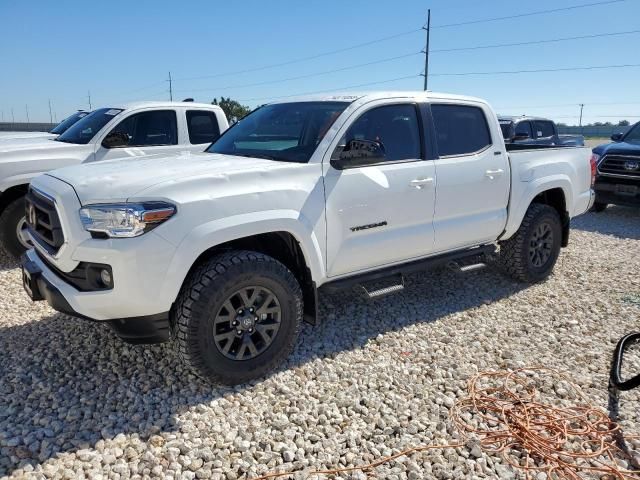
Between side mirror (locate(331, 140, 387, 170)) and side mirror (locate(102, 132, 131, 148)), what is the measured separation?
415 centimetres

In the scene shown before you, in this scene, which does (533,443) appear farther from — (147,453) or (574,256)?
(574,256)

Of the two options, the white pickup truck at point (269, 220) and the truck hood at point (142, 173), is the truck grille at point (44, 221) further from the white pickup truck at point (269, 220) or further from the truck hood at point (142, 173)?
the truck hood at point (142, 173)

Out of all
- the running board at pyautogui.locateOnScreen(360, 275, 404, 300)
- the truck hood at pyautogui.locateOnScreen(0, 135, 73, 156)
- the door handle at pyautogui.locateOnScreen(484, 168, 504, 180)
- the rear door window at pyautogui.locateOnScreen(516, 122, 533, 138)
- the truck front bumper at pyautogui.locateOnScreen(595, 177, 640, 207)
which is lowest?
the truck front bumper at pyautogui.locateOnScreen(595, 177, 640, 207)

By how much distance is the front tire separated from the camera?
227 inches

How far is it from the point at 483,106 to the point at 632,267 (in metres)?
3.15

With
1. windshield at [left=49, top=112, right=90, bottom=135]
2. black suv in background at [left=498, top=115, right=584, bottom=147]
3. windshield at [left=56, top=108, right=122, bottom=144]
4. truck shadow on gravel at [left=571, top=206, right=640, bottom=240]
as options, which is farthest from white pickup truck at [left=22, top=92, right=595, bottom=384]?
black suv in background at [left=498, top=115, right=584, bottom=147]

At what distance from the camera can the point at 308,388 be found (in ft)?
11.0

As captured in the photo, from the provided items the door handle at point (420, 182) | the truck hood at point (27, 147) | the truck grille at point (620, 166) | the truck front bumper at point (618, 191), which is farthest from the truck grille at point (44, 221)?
the truck grille at point (620, 166)

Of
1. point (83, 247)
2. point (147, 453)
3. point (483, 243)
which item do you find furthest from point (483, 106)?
point (147, 453)

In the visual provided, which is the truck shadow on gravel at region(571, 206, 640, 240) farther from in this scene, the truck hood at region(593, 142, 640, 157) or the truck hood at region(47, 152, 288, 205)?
the truck hood at region(47, 152, 288, 205)

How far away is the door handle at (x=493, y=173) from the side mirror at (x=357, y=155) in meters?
1.48

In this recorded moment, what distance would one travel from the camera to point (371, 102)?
3.89 m

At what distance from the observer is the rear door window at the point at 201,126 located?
7213 millimetres

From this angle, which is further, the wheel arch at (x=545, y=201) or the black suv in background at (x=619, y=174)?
the black suv in background at (x=619, y=174)
